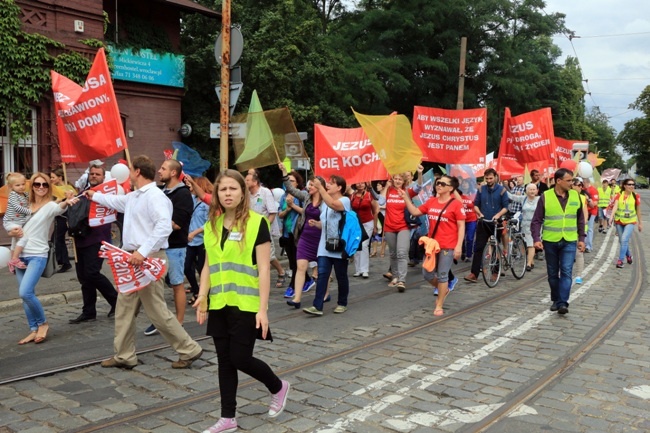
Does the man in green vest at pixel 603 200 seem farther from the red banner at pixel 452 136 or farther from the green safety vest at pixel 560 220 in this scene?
the green safety vest at pixel 560 220

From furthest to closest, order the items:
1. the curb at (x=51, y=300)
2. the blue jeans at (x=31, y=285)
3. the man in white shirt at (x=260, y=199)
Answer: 1. the man in white shirt at (x=260, y=199)
2. the curb at (x=51, y=300)
3. the blue jeans at (x=31, y=285)

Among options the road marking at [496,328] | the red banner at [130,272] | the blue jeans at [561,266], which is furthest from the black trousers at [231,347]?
the blue jeans at [561,266]

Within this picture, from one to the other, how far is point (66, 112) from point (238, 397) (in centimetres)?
483

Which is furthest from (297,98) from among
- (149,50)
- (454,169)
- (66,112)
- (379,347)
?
(379,347)

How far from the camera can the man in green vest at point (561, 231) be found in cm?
805

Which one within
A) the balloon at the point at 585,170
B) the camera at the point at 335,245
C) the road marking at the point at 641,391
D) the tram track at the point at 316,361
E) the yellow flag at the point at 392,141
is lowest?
the road marking at the point at 641,391

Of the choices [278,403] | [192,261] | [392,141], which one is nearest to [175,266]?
[192,261]

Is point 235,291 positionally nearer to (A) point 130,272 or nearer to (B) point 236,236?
(B) point 236,236

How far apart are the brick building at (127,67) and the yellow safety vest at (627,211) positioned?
12.7 metres

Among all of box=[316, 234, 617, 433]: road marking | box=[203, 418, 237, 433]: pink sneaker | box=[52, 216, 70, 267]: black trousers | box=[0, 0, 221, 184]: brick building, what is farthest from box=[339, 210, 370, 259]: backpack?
box=[0, 0, 221, 184]: brick building

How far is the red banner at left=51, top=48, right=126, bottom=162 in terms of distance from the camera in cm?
752

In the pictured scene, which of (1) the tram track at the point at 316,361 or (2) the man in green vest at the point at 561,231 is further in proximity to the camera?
(2) the man in green vest at the point at 561,231

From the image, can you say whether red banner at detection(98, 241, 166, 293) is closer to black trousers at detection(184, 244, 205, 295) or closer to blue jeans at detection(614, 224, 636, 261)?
black trousers at detection(184, 244, 205, 295)

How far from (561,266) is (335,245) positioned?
311 cm
